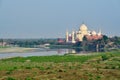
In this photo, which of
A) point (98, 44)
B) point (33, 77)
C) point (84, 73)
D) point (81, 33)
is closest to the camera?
point (33, 77)

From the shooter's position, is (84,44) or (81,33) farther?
(81,33)

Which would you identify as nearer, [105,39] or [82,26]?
[105,39]

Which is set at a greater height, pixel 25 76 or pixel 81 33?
pixel 81 33

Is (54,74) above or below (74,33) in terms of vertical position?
below

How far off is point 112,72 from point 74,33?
409 feet

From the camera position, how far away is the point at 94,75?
56.5ft

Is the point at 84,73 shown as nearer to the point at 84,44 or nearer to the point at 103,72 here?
the point at 103,72

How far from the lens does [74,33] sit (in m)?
143

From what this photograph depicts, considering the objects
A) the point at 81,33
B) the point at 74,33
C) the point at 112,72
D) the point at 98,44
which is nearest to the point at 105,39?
the point at 98,44

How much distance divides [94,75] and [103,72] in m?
1.38

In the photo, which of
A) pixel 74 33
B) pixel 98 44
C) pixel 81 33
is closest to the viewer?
pixel 98 44

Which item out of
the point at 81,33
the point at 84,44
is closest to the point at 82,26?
the point at 81,33

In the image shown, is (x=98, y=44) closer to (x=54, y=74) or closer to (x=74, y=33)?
(x=74, y=33)

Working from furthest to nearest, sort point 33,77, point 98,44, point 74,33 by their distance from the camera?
1. point 74,33
2. point 98,44
3. point 33,77
